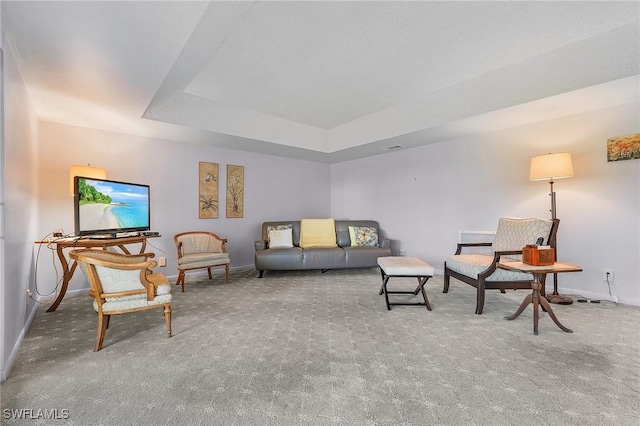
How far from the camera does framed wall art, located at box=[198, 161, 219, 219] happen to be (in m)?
→ 4.83

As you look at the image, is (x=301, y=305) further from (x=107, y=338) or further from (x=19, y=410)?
(x=19, y=410)

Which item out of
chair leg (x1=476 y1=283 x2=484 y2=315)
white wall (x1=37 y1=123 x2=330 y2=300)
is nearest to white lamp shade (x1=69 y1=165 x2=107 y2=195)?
white wall (x1=37 y1=123 x2=330 y2=300)

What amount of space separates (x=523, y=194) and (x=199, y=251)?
4847 mm

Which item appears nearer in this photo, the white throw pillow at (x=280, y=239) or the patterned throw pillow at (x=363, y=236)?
the white throw pillow at (x=280, y=239)

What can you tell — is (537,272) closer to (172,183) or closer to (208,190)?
(208,190)

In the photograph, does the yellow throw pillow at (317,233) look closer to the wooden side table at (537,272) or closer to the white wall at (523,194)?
the white wall at (523,194)

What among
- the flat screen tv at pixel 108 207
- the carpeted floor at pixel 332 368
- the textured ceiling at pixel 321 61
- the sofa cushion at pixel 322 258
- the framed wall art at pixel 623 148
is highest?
the textured ceiling at pixel 321 61

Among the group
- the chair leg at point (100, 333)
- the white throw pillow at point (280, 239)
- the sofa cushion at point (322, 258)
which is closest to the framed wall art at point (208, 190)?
the white throw pillow at point (280, 239)

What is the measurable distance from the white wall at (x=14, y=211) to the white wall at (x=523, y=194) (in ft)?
16.5

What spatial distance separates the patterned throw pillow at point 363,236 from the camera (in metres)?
5.21

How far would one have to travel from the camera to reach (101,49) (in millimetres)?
2061

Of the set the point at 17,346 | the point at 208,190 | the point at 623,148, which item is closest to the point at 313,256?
the point at 208,190

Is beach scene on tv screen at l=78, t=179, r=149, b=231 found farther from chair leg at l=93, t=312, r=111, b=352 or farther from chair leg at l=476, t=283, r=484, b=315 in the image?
chair leg at l=476, t=283, r=484, b=315

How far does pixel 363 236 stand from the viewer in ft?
17.2
